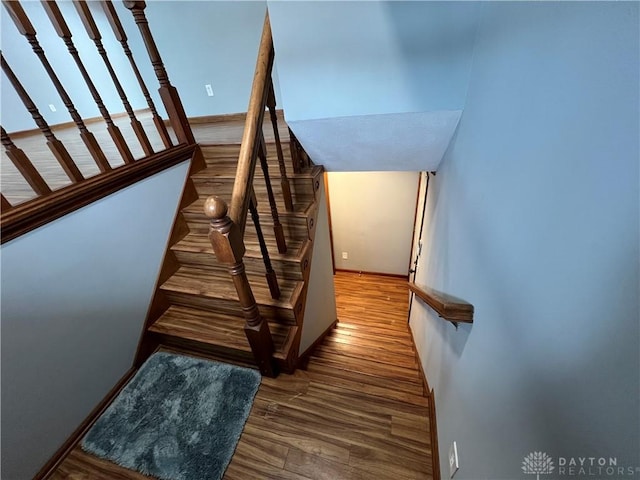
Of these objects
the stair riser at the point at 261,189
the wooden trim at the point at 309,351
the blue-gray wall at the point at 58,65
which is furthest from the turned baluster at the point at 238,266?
the blue-gray wall at the point at 58,65

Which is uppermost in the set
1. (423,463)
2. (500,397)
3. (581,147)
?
(581,147)

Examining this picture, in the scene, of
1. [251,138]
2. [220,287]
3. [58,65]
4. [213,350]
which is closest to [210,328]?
[213,350]

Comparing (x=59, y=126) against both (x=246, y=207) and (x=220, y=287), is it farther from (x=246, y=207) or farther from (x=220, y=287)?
(x=246, y=207)

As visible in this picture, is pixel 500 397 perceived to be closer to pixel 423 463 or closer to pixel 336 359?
pixel 423 463

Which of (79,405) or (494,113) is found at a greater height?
(494,113)

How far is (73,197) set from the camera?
1.13 metres

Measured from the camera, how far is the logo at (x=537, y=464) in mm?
469

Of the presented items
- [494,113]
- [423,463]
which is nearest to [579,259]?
[494,113]

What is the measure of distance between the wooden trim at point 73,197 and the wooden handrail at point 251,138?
75 cm

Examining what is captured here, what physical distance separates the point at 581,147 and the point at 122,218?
69.4 inches

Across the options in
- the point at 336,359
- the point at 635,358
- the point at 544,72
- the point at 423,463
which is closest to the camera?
the point at 635,358

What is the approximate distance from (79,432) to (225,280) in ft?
3.18

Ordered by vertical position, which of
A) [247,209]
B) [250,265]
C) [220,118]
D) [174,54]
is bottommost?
[250,265]

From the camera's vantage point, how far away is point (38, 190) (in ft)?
→ 3.53
